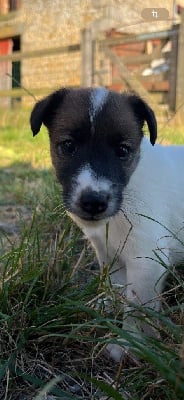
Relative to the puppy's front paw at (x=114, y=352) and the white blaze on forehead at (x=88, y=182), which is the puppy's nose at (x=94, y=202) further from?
the puppy's front paw at (x=114, y=352)

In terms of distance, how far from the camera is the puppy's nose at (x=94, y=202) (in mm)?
1835

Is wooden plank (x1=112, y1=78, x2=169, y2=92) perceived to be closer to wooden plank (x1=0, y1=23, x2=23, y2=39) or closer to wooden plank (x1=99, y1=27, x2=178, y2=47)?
wooden plank (x1=99, y1=27, x2=178, y2=47)

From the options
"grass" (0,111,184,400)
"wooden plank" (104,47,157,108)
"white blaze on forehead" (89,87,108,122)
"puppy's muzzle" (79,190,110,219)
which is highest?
"white blaze on forehead" (89,87,108,122)

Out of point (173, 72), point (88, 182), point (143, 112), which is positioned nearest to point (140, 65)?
point (173, 72)

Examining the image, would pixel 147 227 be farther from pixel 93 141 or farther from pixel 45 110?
pixel 45 110

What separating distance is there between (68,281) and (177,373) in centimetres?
98

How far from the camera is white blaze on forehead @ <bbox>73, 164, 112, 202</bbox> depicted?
1840 millimetres

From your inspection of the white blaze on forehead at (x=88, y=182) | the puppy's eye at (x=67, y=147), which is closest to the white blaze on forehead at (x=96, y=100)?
the puppy's eye at (x=67, y=147)

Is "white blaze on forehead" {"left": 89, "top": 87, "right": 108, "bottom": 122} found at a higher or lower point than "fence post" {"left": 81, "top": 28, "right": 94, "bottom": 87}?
higher

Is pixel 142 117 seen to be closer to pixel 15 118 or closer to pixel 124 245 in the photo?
pixel 124 245

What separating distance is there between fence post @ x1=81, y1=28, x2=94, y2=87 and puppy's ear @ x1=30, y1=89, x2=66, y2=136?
295 inches

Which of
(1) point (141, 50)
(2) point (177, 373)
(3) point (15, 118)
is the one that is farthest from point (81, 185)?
(1) point (141, 50)

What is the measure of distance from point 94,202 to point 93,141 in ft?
0.91

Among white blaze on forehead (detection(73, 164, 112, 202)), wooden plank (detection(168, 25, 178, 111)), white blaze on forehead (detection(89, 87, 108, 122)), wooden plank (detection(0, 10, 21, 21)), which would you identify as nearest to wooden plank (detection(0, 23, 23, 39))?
wooden plank (detection(0, 10, 21, 21))
